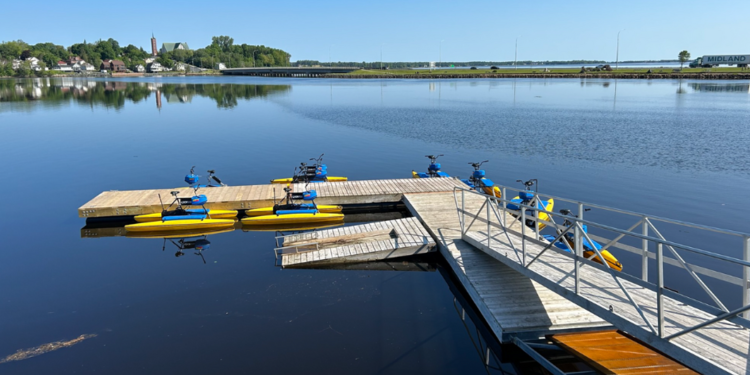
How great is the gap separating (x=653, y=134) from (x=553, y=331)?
35952mm

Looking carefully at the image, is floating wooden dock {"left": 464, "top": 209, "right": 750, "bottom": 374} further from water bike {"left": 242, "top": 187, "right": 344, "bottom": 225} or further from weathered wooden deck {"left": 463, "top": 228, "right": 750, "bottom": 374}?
water bike {"left": 242, "top": 187, "right": 344, "bottom": 225}

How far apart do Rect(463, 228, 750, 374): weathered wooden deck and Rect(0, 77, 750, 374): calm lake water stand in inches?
114

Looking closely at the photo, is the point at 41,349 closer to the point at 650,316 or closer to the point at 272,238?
the point at 272,238

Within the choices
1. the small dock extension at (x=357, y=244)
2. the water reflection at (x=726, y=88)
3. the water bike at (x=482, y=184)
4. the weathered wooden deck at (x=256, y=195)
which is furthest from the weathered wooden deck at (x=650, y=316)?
the water reflection at (x=726, y=88)

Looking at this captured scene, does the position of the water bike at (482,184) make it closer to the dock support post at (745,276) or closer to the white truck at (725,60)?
the dock support post at (745,276)

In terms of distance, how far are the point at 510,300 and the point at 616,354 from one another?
2941 mm

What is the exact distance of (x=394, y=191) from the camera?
2289cm

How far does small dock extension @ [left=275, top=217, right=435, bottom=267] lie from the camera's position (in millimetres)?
16641

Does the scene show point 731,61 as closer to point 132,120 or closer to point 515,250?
point 132,120

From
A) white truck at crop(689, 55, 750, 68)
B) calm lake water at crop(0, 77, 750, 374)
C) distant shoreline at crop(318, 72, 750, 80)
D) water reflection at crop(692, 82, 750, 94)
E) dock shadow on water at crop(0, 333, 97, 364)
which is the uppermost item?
white truck at crop(689, 55, 750, 68)

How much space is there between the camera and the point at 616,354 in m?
9.44

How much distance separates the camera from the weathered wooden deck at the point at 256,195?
21156 mm

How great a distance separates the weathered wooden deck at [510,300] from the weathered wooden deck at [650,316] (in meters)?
1.07

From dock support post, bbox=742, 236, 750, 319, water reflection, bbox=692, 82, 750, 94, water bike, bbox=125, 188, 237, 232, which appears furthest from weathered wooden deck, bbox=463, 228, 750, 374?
water reflection, bbox=692, 82, 750, 94
